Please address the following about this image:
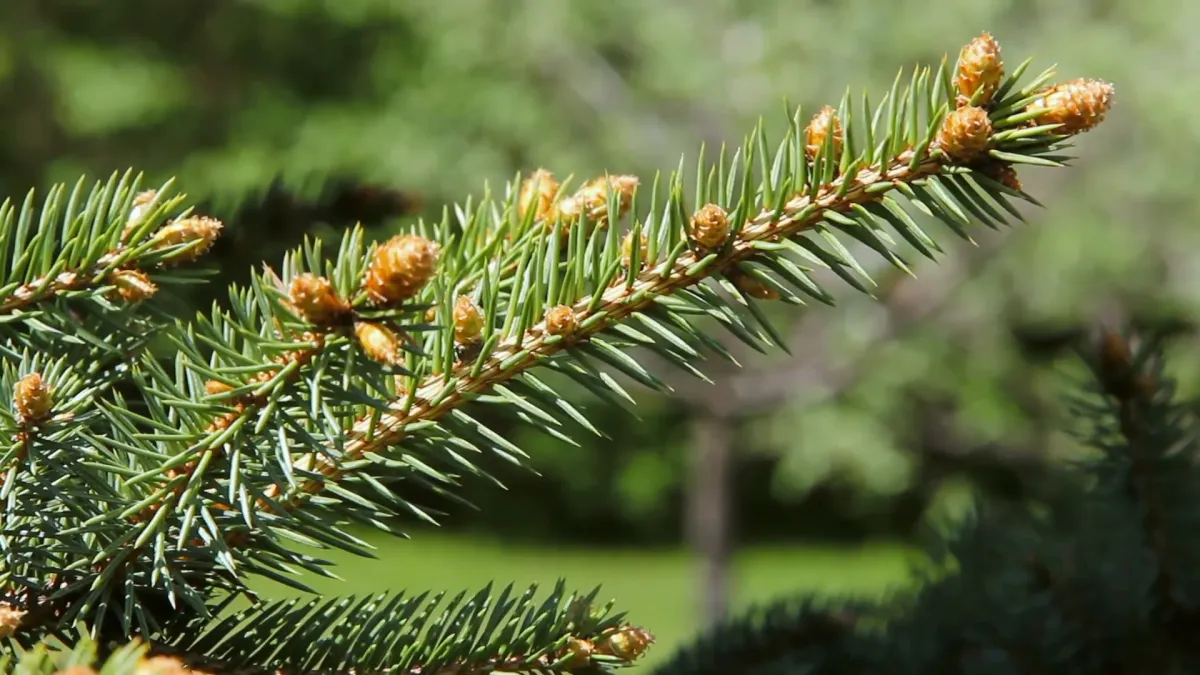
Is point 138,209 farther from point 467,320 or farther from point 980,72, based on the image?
point 980,72

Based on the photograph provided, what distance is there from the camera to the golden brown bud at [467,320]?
0.47 m

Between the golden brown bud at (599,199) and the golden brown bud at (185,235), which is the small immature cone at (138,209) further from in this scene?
the golden brown bud at (599,199)

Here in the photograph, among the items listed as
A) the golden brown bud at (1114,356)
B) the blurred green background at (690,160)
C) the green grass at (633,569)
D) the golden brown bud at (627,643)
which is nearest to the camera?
the golden brown bud at (627,643)

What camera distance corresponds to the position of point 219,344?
0.45 meters

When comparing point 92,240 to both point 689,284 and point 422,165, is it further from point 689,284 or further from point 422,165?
point 422,165

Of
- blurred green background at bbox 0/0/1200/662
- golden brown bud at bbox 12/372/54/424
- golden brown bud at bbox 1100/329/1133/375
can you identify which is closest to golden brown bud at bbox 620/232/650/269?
golden brown bud at bbox 12/372/54/424

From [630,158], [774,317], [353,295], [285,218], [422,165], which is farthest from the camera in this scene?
[422,165]

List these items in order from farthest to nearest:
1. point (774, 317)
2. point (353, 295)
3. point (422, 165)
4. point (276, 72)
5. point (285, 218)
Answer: point (276, 72), point (422, 165), point (774, 317), point (285, 218), point (353, 295)

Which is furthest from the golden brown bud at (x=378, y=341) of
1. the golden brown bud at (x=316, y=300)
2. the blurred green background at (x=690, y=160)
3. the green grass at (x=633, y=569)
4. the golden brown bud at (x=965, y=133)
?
the green grass at (x=633, y=569)

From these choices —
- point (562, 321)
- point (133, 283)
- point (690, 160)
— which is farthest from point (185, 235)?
point (690, 160)

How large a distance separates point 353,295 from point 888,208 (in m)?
0.21

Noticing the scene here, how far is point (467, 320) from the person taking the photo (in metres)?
0.47

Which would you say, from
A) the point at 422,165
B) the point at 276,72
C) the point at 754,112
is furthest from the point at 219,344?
the point at 276,72

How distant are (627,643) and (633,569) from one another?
9.22 m
